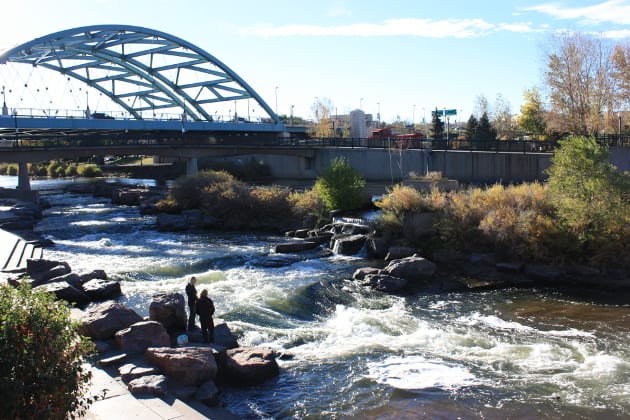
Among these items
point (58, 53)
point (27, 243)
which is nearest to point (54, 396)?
point (27, 243)

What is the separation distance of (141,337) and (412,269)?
12.4 meters

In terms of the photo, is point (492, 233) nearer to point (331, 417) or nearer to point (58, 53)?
point (331, 417)

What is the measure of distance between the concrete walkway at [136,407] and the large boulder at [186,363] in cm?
84

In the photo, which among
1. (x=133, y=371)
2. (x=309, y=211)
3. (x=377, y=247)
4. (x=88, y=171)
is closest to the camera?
(x=133, y=371)

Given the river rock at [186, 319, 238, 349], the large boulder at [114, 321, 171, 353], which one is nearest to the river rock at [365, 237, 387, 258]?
the river rock at [186, 319, 238, 349]

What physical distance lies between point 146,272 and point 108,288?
174 inches

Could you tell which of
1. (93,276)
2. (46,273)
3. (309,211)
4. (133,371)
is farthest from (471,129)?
(133,371)

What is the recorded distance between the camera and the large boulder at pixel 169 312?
15.6 m

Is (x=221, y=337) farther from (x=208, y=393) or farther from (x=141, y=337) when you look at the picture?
(x=208, y=393)

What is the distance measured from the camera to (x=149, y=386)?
11258mm

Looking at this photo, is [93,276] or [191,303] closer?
[191,303]

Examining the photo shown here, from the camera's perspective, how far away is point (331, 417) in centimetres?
1205

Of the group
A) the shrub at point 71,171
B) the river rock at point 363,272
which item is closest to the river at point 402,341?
the river rock at point 363,272

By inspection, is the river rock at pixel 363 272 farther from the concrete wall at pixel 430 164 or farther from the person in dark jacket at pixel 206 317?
the concrete wall at pixel 430 164
